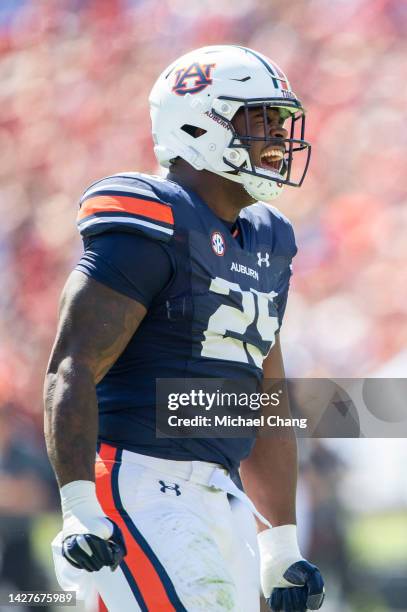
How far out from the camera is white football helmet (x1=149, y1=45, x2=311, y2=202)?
2.72 metres

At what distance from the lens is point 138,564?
2.26m

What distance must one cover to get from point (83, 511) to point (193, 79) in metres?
1.16

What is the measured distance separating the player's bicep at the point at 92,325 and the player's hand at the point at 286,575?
68 centimetres

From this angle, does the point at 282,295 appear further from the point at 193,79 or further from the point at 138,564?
the point at 138,564

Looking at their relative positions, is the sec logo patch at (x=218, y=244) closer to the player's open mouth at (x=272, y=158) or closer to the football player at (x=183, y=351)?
the football player at (x=183, y=351)

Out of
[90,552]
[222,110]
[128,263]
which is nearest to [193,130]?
[222,110]

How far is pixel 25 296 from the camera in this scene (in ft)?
15.1

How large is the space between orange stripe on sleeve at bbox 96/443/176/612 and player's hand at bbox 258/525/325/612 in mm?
534

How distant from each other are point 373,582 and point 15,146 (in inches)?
89.0

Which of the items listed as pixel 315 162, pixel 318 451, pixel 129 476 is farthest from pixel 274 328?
pixel 315 162

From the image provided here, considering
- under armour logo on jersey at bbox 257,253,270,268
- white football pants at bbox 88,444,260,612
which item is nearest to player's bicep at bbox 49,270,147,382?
white football pants at bbox 88,444,260,612

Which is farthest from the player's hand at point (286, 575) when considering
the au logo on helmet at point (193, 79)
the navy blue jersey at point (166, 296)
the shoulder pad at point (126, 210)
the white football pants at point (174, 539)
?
the au logo on helmet at point (193, 79)

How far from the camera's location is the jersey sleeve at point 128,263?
235 cm

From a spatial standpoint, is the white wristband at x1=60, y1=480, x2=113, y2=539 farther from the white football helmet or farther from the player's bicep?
the white football helmet
